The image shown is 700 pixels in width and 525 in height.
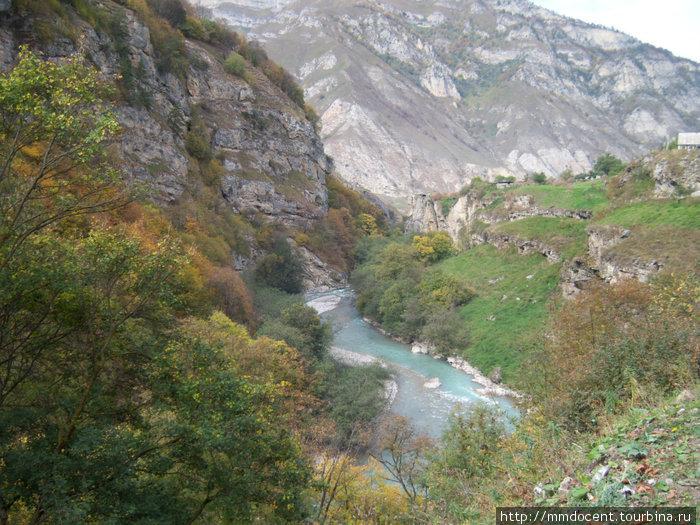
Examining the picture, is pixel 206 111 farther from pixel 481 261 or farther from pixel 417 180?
pixel 417 180

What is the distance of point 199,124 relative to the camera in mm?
48406

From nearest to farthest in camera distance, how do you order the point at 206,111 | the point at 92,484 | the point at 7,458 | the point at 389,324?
the point at 7,458
the point at 92,484
the point at 389,324
the point at 206,111

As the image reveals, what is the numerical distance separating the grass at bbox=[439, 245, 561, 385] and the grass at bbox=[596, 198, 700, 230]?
288 inches

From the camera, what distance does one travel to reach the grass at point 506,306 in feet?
97.4

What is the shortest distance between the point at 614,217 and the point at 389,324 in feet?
69.3

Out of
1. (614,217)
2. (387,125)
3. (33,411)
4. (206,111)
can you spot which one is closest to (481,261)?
(614,217)

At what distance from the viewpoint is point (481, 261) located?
4562cm

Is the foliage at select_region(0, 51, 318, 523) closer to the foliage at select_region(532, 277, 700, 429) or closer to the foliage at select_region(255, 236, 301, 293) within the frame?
the foliage at select_region(532, 277, 700, 429)

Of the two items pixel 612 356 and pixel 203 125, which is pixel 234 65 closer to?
pixel 203 125

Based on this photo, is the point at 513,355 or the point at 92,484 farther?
the point at 513,355

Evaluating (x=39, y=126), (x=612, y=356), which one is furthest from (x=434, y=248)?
(x=39, y=126)

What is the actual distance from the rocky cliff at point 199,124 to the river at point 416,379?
1513 centimetres

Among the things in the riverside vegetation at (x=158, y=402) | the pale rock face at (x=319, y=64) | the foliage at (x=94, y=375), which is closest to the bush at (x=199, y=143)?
the riverside vegetation at (x=158, y=402)

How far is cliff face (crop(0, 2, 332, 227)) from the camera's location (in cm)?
3634
